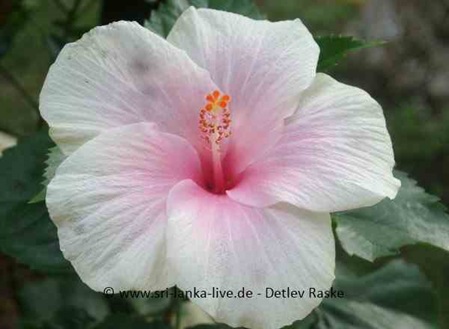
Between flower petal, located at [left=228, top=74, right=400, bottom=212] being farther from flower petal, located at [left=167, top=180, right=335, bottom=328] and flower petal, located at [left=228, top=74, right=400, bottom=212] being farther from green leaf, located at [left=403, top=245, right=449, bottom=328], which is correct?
green leaf, located at [left=403, top=245, right=449, bottom=328]

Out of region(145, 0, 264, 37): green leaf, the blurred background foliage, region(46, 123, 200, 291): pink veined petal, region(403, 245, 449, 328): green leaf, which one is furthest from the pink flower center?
region(403, 245, 449, 328): green leaf

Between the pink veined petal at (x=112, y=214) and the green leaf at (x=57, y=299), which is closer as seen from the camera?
the pink veined petal at (x=112, y=214)

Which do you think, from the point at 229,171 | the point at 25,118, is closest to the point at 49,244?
the point at 229,171

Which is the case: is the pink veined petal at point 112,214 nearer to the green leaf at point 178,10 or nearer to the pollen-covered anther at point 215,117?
the pollen-covered anther at point 215,117

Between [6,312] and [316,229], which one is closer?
[316,229]

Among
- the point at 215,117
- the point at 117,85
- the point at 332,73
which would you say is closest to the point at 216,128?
the point at 215,117

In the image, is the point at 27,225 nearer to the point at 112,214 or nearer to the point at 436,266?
the point at 112,214

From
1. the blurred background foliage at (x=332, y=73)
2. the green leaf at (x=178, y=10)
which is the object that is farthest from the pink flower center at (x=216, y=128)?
the blurred background foliage at (x=332, y=73)

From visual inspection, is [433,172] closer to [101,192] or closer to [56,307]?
[56,307]
